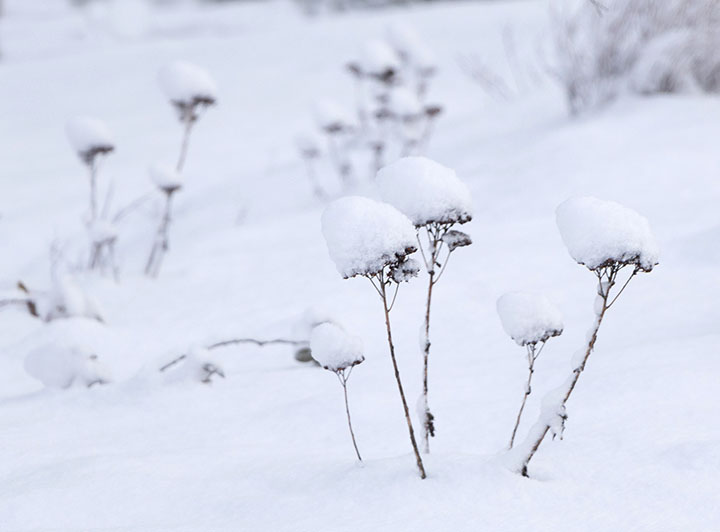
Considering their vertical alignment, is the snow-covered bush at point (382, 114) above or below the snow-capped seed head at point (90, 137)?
above

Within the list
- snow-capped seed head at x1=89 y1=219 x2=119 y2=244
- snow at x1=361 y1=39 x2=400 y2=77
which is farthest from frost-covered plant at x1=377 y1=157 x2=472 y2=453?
snow at x1=361 y1=39 x2=400 y2=77

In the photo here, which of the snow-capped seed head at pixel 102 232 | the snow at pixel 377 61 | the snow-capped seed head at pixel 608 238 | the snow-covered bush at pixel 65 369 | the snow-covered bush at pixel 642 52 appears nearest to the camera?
the snow-capped seed head at pixel 608 238

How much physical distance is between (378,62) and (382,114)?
0.83ft

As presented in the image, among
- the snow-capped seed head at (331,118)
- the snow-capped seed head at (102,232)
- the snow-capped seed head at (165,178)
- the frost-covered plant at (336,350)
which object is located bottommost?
the frost-covered plant at (336,350)

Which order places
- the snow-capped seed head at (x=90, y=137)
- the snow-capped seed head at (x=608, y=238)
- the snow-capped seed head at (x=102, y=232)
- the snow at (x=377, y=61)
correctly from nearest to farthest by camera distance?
1. the snow-capped seed head at (x=608, y=238)
2. the snow-capped seed head at (x=90, y=137)
3. the snow-capped seed head at (x=102, y=232)
4. the snow at (x=377, y=61)

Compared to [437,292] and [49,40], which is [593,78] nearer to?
[437,292]

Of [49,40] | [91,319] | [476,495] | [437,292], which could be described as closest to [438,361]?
[437,292]

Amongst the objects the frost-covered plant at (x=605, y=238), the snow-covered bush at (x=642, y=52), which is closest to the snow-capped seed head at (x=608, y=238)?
the frost-covered plant at (x=605, y=238)

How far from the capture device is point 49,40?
10.4 m

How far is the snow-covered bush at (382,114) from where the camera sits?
3120 mm

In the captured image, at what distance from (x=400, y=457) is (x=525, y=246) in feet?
4.01

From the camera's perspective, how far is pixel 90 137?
2.14 meters

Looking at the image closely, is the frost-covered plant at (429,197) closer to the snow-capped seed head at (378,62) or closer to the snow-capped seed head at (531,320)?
the snow-capped seed head at (531,320)

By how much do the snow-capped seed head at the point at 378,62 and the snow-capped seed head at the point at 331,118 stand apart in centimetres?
28
